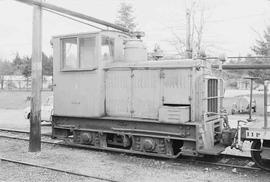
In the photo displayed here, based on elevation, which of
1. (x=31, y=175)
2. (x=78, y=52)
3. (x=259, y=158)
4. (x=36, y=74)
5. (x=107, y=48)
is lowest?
(x=31, y=175)

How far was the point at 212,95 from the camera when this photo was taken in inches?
342

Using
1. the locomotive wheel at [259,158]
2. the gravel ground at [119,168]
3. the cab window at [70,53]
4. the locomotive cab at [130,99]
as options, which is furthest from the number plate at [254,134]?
the cab window at [70,53]

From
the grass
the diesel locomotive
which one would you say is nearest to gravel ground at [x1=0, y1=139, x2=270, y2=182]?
the diesel locomotive

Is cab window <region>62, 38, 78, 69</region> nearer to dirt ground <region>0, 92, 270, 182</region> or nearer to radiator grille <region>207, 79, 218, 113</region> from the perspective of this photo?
dirt ground <region>0, 92, 270, 182</region>

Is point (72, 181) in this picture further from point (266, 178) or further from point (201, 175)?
point (266, 178)

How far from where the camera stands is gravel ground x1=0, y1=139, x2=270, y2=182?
261 inches

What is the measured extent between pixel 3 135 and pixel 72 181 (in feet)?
22.1

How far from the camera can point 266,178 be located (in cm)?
648

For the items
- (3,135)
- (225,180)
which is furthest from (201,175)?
(3,135)

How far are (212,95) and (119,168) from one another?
326cm

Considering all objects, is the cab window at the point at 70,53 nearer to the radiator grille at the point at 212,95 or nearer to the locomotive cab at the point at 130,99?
the locomotive cab at the point at 130,99

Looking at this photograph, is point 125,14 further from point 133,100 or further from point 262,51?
point 133,100

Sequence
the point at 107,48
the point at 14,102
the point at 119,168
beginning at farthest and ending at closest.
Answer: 1. the point at 14,102
2. the point at 107,48
3. the point at 119,168

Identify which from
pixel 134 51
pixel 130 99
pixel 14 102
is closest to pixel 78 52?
pixel 134 51
